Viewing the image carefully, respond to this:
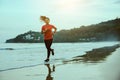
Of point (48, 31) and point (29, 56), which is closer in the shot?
point (48, 31)

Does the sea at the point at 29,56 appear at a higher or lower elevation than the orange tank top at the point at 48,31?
lower

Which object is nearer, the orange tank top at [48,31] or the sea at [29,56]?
the orange tank top at [48,31]

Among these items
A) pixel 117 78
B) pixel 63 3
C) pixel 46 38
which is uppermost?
pixel 63 3

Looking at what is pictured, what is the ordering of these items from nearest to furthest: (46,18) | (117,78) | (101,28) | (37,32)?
(117,78) → (46,18) → (37,32) → (101,28)

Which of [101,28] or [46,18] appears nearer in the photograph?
[46,18]

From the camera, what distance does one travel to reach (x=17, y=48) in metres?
27.1

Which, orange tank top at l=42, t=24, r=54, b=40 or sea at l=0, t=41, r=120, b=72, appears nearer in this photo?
orange tank top at l=42, t=24, r=54, b=40

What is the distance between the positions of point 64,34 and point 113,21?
219cm

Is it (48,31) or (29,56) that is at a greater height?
(48,31)

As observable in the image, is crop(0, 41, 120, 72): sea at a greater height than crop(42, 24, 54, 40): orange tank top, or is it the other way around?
crop(42, 24, 54, 40): orange tank top

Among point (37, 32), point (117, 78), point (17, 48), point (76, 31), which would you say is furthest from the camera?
point (17, 48)

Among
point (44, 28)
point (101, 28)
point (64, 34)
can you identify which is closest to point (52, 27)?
point (44, 28)

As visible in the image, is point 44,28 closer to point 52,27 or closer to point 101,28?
point 52,27

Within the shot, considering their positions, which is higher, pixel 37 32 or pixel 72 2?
pixel 72 2
